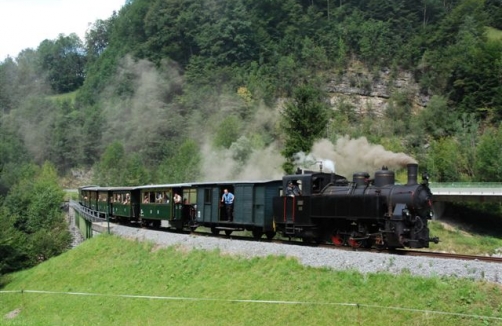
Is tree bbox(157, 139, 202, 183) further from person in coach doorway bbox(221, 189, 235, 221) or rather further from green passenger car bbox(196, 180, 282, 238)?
person in coach doorway bbox(221, 189, 235, 221)

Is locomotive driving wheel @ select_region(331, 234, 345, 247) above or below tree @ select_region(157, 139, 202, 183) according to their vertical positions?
below

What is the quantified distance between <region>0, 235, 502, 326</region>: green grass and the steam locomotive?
3.39 m

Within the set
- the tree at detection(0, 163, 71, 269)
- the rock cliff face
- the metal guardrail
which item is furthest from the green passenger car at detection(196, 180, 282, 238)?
the rock cliff face

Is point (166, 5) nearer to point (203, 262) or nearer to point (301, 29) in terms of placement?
point (301, 29)

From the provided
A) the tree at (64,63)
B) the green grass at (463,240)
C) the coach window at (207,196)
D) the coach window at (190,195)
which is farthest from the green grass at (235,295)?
the tree at (64,63)

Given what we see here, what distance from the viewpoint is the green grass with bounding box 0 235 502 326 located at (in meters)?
13.8

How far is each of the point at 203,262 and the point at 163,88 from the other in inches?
4084

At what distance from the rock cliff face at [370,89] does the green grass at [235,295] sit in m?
73.9

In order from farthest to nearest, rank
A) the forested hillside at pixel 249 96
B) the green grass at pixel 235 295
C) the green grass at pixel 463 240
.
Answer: the forested hillside at pixel 249 96
the green grass at pixel 463 240
the green grass at pixel 235 295

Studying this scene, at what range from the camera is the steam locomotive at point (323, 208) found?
64.3 ft

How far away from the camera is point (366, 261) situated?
17.0m

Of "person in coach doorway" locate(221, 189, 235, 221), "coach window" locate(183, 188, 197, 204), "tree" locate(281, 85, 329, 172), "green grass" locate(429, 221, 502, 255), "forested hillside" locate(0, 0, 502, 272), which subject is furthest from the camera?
"forested hillside" locate(0, 0, 502, 272)

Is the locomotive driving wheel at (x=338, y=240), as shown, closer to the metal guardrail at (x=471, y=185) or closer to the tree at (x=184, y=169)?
the metal guardrail at (x=471, y=185)

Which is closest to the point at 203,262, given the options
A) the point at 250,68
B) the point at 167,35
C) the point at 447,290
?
the point at 447,290
